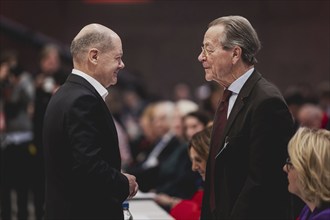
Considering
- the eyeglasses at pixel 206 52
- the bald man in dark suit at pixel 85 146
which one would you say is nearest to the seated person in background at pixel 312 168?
the eyeglasses at pixel 206 52

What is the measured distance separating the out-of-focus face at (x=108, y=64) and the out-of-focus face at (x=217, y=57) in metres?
0.40

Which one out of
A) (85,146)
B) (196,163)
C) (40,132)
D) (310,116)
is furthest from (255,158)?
(40,132)

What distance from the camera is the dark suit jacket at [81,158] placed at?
125 inches

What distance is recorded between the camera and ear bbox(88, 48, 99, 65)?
3.39 metres

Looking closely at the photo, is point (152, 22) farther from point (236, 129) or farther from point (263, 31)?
point (236, 129)

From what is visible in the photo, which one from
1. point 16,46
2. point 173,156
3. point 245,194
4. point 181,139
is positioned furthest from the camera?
point 16,46

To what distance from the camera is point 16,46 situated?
11.9 meters

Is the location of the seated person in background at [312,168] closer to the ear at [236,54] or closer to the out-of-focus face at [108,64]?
the ear at [236,54]

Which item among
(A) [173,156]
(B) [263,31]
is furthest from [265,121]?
(B) [263,31]

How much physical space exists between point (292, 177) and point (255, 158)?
0.20m

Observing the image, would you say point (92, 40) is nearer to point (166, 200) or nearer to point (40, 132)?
point (166, 200)

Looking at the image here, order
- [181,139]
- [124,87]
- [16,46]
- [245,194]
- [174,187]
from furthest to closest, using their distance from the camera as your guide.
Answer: [124,87]
[16,46]
[181,139]
[174,187]
[245,194]

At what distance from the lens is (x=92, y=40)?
3402 millimetres

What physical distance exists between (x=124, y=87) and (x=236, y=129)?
1072 centimetres
